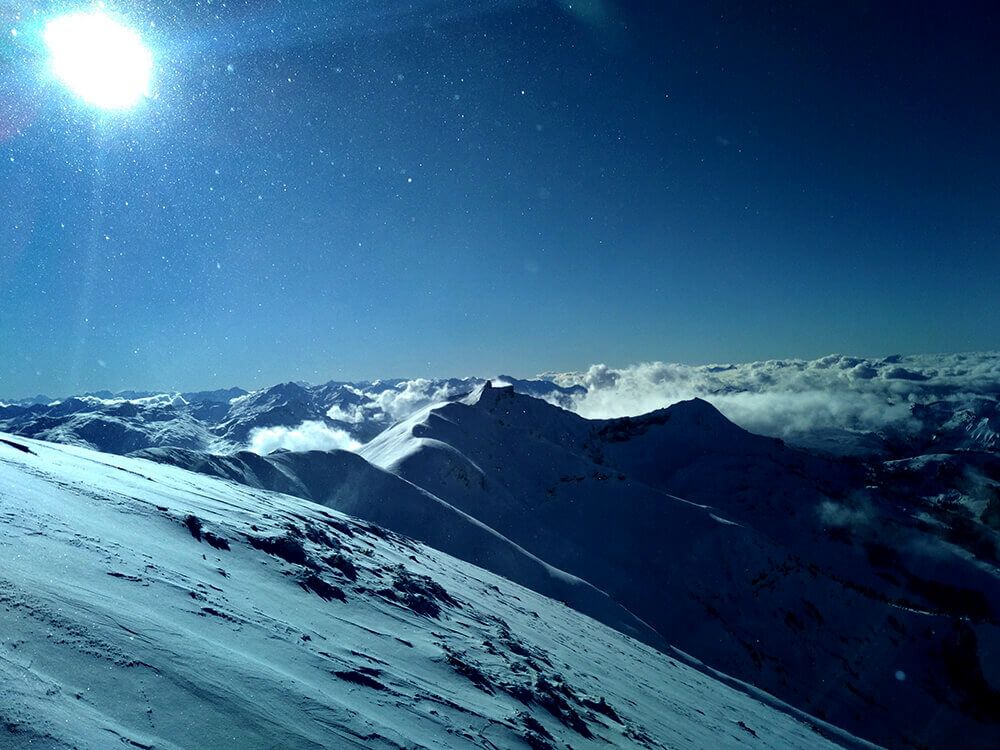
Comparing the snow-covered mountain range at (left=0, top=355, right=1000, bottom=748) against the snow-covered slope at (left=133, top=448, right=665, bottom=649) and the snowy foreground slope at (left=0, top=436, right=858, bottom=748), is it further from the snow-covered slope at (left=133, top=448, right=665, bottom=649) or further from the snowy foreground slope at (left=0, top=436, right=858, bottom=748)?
the snowy foreground slope at (left=0, top=436, right=858, bottom=748)

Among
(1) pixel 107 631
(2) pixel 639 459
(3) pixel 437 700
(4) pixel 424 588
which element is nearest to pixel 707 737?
(4) pixel 424 588

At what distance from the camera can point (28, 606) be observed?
9.28 metres

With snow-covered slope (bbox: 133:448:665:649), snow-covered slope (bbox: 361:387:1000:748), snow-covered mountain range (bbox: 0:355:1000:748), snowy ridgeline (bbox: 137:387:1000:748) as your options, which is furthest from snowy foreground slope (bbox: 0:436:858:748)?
snow-covered slope (bbox: 361:387:1000:748)

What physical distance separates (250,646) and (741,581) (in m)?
98.8

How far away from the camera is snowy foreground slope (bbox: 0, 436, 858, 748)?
839cm

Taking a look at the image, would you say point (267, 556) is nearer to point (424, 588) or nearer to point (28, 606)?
point (424, 588)

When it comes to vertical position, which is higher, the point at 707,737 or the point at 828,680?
the point at 707,737

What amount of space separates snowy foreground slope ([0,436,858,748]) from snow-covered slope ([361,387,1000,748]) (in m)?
56.9

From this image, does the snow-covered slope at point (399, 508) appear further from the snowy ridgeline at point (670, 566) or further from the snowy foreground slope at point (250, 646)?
the snowy foreground slope at point (250, 646)

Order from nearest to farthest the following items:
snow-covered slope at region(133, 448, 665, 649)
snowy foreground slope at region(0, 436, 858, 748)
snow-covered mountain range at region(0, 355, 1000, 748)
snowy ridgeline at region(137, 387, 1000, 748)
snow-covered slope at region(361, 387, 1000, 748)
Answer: snowy foreground slope at region(0, 436, 858, 748) → snow-covered slope at region(133, 448, 665, 649) → snow-covered mountain range at region(0, 355, 1000, 748) → snowy ridgeline at region(137, 387, 1000, 748) → snow-covered slope at region(361, 387, 1000, 748)

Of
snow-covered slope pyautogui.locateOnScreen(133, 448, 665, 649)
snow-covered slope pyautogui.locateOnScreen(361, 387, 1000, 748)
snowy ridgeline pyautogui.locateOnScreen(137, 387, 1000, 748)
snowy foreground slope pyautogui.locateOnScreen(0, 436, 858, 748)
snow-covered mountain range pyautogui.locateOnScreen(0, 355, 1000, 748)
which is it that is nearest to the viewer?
snowy foreground slope pyautogui.locateOnScreen(0, 436, 858, 748)

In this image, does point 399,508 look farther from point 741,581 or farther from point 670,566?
point 741,581

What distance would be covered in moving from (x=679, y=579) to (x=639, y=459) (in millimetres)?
92412

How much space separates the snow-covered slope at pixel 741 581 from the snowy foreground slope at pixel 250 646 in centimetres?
5692
